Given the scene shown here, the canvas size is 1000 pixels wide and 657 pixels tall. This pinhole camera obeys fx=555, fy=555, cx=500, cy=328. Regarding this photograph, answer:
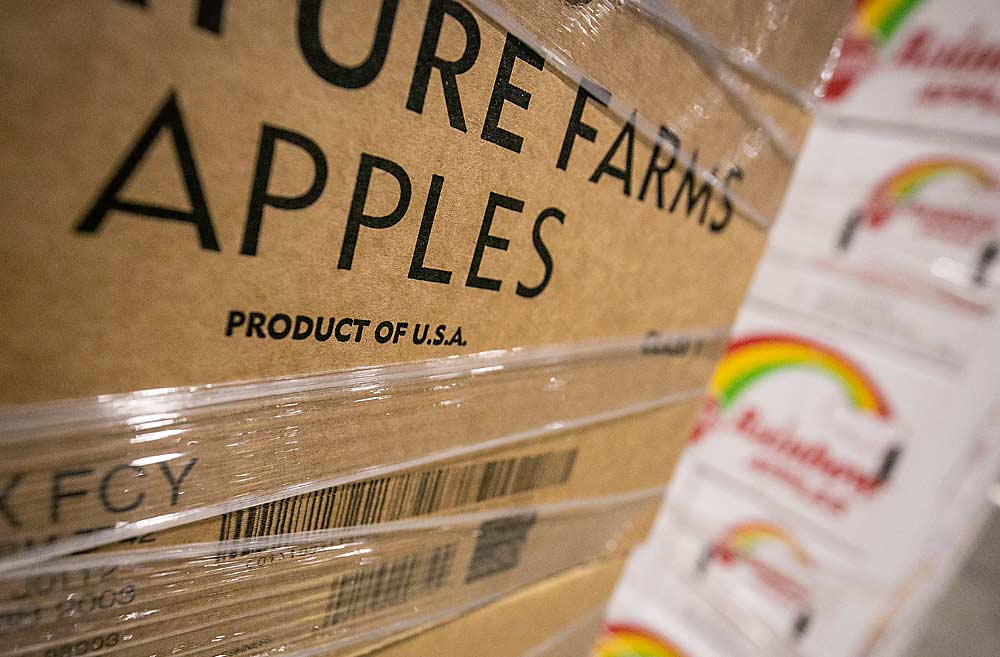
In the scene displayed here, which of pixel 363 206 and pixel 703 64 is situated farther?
pixel 703 64

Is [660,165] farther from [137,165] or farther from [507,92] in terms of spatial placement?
[137,165]

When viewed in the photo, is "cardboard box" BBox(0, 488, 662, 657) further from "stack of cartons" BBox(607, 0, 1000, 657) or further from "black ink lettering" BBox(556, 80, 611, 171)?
"stack of cartons" BBox(607, 0, 1000, 657)

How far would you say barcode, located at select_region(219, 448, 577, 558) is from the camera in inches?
13.7

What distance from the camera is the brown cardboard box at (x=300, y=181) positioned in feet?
0.74

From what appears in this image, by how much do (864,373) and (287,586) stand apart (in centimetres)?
115

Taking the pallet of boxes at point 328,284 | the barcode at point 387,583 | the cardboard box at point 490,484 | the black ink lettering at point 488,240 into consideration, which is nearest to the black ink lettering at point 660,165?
the pallet of boxes at point 328,284

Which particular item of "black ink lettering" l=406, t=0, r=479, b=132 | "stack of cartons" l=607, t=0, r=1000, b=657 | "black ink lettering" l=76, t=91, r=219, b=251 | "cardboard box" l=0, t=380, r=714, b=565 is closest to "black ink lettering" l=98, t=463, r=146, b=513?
"cardboard box" l=0, t=380, r=714, b=565

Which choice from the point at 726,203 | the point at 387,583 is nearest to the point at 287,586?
the point at 387,583

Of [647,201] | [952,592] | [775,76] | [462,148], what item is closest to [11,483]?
[462,148]

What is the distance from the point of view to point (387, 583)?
0.44 m

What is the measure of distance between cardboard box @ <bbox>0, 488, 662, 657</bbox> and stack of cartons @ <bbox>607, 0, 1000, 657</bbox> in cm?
82

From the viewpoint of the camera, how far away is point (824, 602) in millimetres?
1178

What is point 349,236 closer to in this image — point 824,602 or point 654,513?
point 654,513

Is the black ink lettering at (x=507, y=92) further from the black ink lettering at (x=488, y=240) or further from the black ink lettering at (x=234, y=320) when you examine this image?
the black ink lettering at (x=234, y=320)
